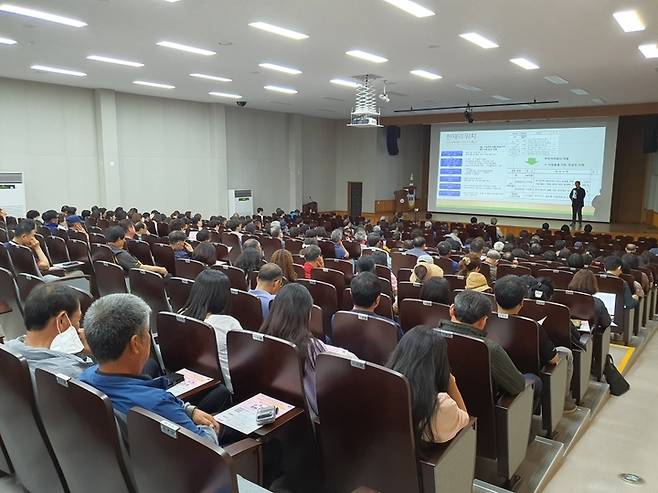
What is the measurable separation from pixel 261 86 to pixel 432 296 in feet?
31.6

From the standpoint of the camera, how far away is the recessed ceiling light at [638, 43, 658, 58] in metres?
7.70

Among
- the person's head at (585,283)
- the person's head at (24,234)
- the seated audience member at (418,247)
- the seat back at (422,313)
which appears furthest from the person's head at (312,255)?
the person's head at (24,234)

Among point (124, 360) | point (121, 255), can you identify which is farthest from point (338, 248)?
point (124, 360)

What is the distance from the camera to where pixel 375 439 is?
209cm

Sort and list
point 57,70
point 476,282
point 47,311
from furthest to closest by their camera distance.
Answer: point 57,70, point 476,282, point 47,311

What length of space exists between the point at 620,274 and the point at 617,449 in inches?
122

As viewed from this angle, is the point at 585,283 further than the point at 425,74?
No

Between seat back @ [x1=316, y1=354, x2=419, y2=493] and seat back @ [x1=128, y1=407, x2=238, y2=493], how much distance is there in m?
0.77

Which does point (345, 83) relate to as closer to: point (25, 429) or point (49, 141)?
point (49, 141)

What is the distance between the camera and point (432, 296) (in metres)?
4.03

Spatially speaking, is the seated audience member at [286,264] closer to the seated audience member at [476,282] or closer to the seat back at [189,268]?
the seat back at [189,268]

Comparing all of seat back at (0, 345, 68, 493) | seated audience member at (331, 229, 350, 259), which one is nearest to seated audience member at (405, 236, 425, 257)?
seated audience member at (331, 229, 350, 259)

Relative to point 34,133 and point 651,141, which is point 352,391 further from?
point 651,141

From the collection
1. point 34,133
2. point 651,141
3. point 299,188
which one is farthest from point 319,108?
point 651,141
